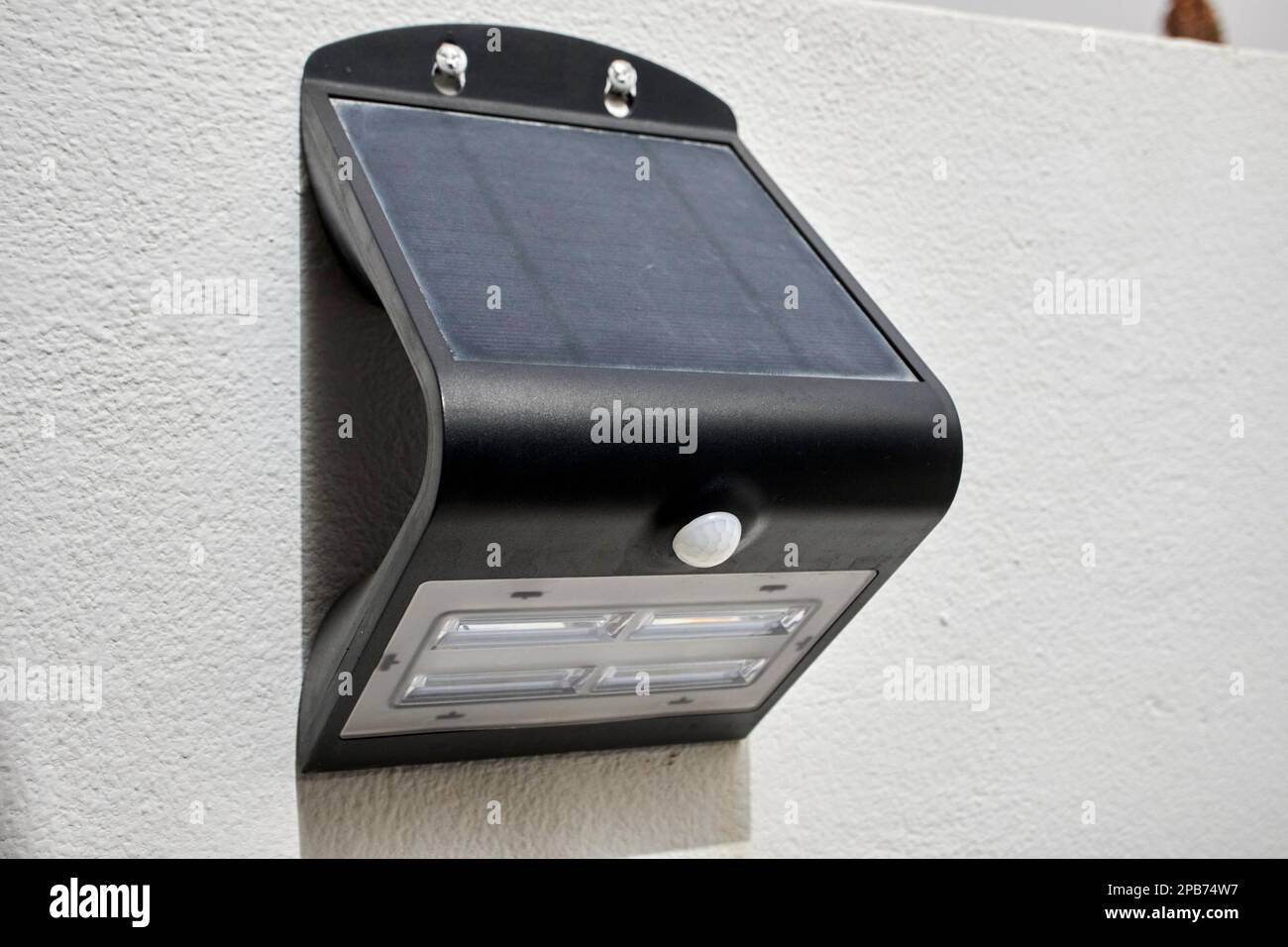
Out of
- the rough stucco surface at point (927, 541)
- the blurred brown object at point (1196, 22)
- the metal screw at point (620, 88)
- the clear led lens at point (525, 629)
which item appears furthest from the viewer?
the blurred brown object at point (1196, 22)

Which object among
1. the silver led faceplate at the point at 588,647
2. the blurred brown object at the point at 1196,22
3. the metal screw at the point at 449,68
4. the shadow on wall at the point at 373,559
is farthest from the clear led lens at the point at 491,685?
the blurred brown object at the point at 1196,22

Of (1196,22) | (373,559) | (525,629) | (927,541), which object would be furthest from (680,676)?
(1196,22)

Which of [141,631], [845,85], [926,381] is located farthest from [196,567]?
[845,85]

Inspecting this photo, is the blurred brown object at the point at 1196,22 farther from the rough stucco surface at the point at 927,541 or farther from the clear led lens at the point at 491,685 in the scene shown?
the clear led lens at the point at 491,685

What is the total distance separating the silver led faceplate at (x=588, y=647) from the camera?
1.01m

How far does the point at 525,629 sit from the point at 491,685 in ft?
0.32

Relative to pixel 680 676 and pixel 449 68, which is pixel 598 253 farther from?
pixel 680 676

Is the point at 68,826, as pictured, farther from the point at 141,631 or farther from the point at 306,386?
the point at 306,386

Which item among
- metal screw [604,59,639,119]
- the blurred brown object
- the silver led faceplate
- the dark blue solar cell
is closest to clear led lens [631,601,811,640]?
the silver led faceplate

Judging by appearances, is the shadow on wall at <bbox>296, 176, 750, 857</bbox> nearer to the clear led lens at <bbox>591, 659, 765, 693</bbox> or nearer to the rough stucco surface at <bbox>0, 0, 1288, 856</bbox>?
the rough stucco surface at <bbox>0, 0, 1288, 856</bbox>

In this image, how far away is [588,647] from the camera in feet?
3.60

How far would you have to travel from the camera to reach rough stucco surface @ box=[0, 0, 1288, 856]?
44.6 inches

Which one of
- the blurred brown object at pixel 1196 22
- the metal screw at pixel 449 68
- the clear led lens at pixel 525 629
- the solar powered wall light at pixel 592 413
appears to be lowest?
the clear led lens at pixel 525 629
